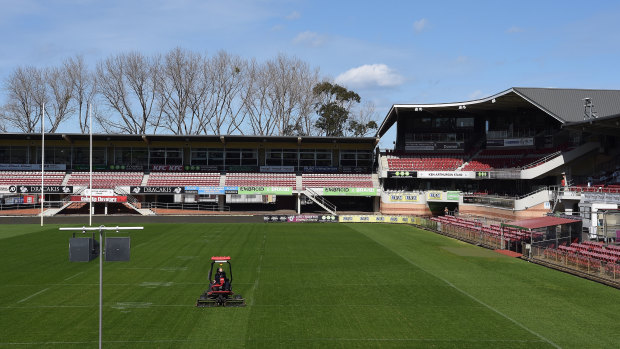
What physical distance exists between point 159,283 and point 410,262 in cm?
1392

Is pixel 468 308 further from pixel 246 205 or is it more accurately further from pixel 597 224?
pixel 246 205

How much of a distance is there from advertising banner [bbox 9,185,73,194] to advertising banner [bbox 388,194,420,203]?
40.2 m

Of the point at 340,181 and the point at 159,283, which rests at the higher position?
the point at 340,181

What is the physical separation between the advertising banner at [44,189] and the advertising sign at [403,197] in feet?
132

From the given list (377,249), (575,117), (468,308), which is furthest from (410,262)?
(575,117)

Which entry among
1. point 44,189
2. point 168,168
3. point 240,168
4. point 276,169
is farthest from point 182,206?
point 44,189

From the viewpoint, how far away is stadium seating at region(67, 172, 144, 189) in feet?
212

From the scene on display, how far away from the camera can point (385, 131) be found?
7956 cm

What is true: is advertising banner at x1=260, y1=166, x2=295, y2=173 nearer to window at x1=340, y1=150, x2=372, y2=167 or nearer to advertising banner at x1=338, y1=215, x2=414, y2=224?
window at x1=340, y1=150, x2=372, y2=167

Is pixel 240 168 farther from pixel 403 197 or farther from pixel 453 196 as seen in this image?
pixel 453 196

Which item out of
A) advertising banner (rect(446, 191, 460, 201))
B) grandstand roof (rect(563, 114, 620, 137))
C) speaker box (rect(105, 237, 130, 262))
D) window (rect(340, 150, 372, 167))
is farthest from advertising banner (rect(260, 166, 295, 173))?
speaker box (rect(105, 237, 130, 262))

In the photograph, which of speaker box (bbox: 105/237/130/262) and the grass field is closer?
speaker box (bbox: 105/237/130/262)

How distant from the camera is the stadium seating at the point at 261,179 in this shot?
65.2 metres

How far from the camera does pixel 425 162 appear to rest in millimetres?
66312
